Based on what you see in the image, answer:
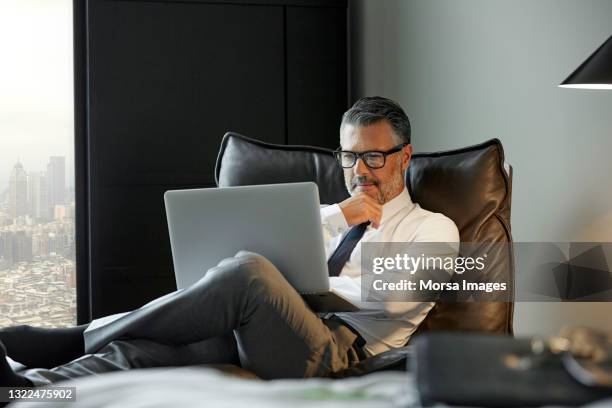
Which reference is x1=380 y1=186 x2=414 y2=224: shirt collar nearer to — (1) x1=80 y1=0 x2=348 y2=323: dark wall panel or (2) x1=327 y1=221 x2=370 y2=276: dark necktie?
(2) x1=327 y1=221 x2=370 y2=276: dark necktie

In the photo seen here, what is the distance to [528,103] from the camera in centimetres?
266

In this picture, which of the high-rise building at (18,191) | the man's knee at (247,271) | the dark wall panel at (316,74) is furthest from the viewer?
the dark wall panel at (316,74)

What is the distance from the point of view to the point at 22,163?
3955mm

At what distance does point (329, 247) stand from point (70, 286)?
182 cm

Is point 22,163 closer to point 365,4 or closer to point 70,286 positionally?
point 70,286

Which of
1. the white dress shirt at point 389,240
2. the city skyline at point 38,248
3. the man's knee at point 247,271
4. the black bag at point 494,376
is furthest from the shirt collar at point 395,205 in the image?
the city skyline at point 38,248

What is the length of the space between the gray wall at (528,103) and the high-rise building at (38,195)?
65.3 inches

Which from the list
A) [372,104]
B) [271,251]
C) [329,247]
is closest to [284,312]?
[271,251]

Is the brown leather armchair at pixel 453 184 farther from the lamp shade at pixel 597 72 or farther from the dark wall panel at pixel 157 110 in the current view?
the dark wall panel at pixel 157 110

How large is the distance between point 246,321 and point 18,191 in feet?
7.35

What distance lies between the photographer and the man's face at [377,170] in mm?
2553

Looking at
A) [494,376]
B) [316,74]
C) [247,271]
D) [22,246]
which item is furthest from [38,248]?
[494,376]

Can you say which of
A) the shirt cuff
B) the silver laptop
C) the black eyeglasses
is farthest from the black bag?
the black eyeglasses

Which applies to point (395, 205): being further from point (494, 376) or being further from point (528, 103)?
point (494, 376)
